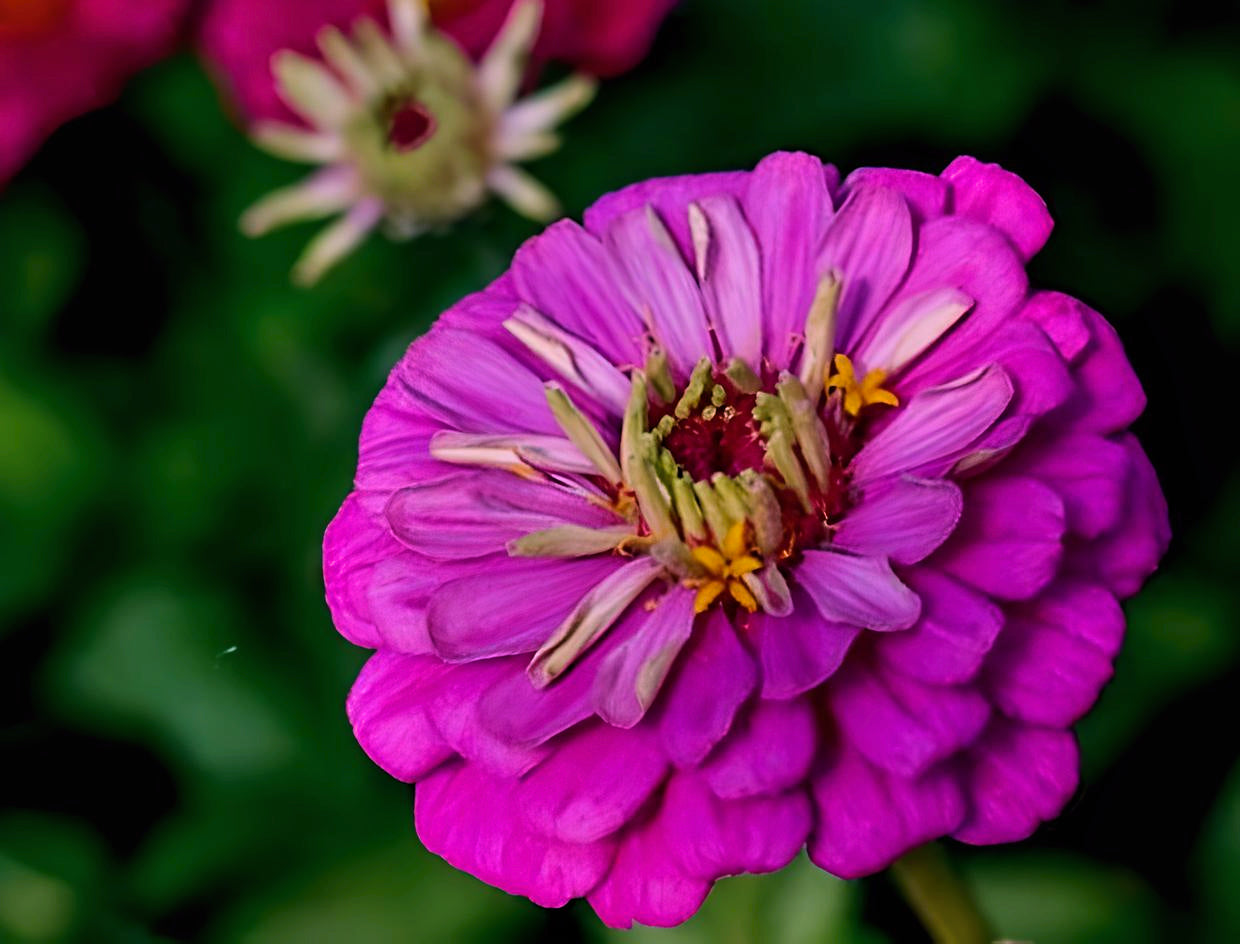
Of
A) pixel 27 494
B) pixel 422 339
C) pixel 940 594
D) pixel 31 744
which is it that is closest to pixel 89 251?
pixel 27 494

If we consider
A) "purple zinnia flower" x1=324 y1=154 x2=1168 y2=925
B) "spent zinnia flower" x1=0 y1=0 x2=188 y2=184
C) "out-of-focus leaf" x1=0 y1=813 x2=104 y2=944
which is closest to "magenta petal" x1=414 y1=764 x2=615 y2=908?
"purple zinnia flower" x1=324 y1=154 x2=1168 y2=925

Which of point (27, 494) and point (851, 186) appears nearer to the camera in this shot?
point (851, 186)

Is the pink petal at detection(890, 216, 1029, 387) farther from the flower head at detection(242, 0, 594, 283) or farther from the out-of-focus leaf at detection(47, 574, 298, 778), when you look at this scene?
the out-of-focus leaf at detection(47, 574, 298, 778)

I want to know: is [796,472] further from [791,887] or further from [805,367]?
[791,887]

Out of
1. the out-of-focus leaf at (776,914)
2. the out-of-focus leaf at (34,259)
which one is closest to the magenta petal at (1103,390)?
the out-of-focus leaf at (776,914)

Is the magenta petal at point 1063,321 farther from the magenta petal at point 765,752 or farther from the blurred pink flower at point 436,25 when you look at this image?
the blurred pink flower at point 436,25

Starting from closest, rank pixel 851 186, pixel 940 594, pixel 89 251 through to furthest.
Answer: pixel 940 594 → pixel 851 186 → pixel 89 251
